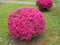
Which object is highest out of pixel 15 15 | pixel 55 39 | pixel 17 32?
pixel 15 15

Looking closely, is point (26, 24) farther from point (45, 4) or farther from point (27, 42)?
point (45, 4)

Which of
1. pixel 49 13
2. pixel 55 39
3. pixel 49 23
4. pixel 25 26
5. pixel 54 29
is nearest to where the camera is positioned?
pixel 25 26

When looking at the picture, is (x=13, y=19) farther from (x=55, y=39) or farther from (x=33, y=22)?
(x=55, y=39)

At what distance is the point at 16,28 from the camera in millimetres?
7496

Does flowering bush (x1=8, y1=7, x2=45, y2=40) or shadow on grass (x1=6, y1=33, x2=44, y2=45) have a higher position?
flowering bush (x1=8, y1=7, x2=45, y2=40)

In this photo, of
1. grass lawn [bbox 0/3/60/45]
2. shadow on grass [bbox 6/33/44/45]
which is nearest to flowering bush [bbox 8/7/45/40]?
shadow on grass [bbox 6/33/44/45]

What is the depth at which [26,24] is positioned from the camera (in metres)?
7.50

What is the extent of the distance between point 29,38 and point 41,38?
29.8 inches

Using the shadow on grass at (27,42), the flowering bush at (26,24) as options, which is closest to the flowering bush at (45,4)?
the shadow on grass at (27,42)

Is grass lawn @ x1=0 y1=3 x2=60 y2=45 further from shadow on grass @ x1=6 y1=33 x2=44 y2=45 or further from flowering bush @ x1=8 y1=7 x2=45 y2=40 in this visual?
flowering bush @ x1=8 y1=7 x2=45 y2=40

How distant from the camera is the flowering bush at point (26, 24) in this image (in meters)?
7.47

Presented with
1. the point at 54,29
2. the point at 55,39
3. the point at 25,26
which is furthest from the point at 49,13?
the point at 25,26

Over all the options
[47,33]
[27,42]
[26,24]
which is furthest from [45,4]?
[26,24]

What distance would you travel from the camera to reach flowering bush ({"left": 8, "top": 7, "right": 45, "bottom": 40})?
7473mm
